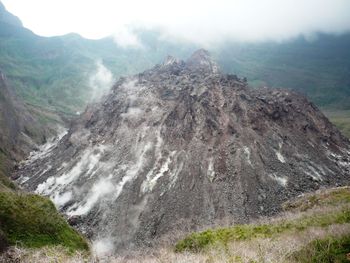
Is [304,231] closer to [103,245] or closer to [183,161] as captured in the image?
[103,245]

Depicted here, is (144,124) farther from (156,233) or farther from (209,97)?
(156,233)

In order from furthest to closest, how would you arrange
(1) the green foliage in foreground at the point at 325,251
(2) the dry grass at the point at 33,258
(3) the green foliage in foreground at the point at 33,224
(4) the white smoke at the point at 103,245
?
(4) the white smoke at the point at 103,245 → (3) the green foliage in foreground at the point at 33,224 → (1) the green foliage in foreground at the point at 325,251 → (2) the dry grass at the point at 33,258

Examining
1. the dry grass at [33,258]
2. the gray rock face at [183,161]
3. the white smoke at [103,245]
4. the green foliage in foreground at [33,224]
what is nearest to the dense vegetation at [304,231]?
the gray rock face at [183,161]

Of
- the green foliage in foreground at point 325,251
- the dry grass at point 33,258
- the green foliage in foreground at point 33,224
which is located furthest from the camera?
the green foliage in foreground at point 33,224

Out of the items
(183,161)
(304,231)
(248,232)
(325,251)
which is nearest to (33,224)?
(325,251)

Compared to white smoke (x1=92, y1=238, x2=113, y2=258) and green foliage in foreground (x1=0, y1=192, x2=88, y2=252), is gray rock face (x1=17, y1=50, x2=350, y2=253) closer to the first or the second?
white smoke (x1=92, y1=238, x2=113, y2=258)

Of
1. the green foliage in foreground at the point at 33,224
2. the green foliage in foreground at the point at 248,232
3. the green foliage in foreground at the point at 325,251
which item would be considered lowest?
the green foliage in foreground at the point at 248,232

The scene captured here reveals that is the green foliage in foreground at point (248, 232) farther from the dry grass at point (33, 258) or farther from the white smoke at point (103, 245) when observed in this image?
the white smoke at point (103, 245)
